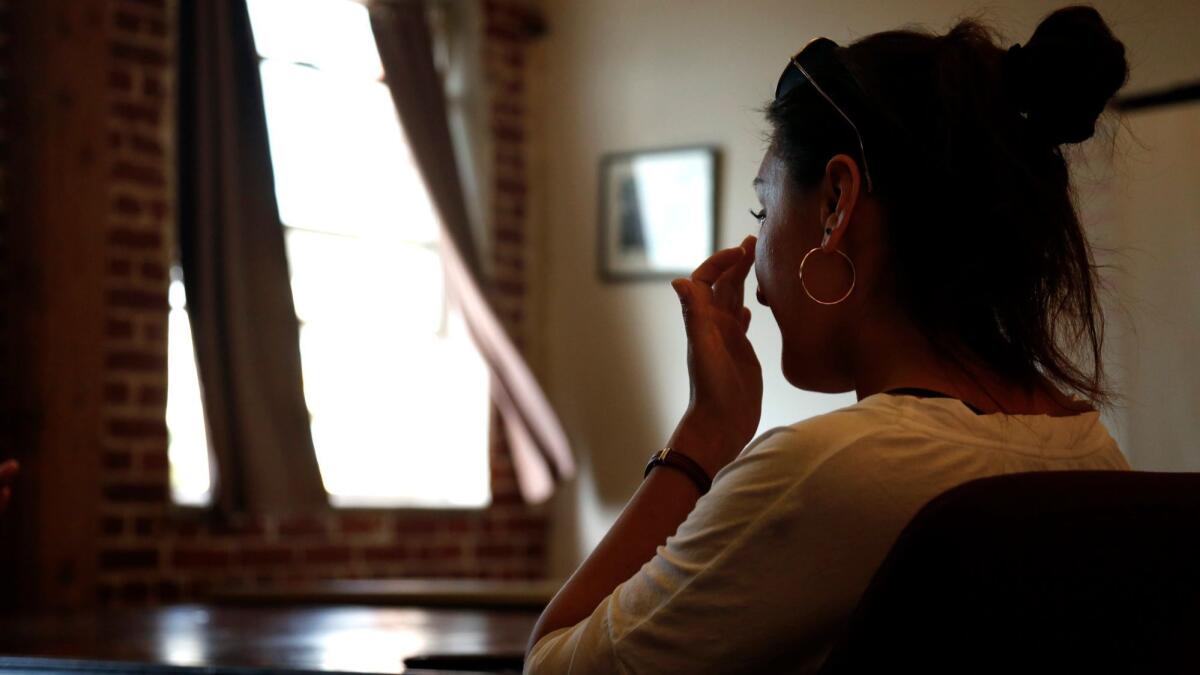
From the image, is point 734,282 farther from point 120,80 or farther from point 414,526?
point 414,526

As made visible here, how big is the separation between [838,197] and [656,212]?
397 cm

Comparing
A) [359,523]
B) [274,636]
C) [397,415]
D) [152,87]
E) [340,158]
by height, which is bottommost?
[359,523]

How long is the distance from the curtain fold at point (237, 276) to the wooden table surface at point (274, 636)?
4.57 ft

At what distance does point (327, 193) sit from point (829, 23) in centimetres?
225

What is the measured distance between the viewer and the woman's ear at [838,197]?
1006mm

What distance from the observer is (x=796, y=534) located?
87 centimetres

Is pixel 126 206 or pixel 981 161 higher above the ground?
pixel 126 206

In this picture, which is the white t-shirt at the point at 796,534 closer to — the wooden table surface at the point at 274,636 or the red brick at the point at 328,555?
the wooden table surface at the point at 274,636

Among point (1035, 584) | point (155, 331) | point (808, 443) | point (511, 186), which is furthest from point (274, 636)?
point (511, 186)

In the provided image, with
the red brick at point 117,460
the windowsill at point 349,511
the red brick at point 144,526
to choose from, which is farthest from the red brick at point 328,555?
the red brick at point 117,460

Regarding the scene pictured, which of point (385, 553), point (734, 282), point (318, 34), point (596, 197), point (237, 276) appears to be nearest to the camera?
point (734, 282)

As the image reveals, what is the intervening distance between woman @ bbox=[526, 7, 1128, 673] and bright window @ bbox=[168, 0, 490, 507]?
11.1 feet

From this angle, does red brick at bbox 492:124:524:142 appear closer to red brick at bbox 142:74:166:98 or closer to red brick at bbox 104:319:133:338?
red brick at bbox 142:74:166:98

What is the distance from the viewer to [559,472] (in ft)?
16.3
